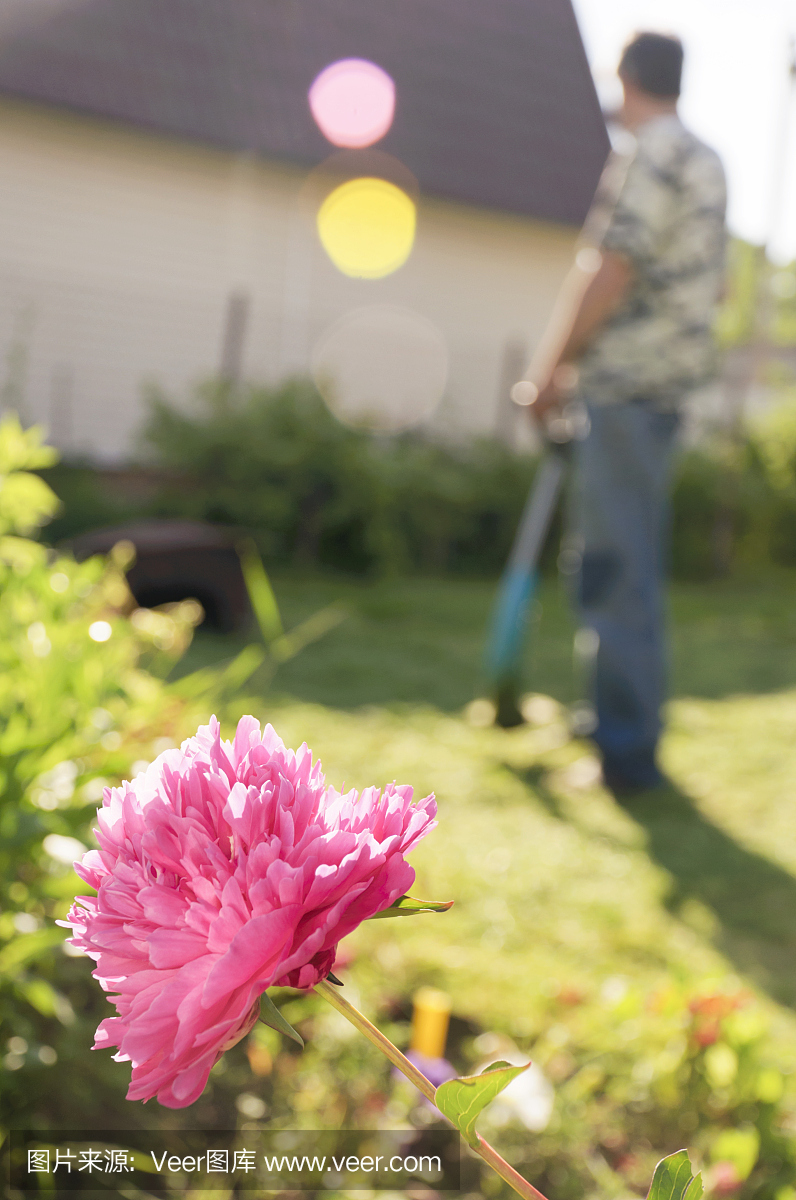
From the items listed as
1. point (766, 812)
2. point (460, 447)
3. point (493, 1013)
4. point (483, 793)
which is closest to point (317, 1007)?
point (493, 1013)

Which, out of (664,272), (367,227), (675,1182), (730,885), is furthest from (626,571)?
(367,227)

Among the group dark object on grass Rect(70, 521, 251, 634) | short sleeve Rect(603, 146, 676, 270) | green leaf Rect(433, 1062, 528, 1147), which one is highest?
short sleeve Rect(603, 146, 676, 270)

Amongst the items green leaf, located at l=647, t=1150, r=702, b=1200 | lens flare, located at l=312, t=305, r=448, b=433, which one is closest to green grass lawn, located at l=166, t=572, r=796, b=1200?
green leaf, located at l=647, t=1150, r=702, b=1200

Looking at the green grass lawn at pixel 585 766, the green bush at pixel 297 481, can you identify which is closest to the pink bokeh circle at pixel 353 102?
the green bush at pixel 297 481

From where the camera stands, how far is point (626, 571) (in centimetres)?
306

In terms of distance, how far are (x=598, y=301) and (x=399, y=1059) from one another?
2.80m

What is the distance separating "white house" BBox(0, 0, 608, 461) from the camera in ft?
29.1

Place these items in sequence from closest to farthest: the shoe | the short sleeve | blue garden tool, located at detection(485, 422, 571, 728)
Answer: the short sleeve < the shoe < blue garden tool, located at detection(485, 422, 571, 728)

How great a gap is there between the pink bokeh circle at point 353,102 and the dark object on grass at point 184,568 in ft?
22.0

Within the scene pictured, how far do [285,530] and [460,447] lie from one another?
87.7 inches

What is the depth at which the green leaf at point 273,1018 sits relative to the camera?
1.13 feet

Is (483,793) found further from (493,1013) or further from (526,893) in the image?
(493,1013)

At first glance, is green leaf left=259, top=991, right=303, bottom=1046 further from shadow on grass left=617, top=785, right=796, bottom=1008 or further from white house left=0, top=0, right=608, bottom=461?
white house left=0, top=0, right=608, bottom=461

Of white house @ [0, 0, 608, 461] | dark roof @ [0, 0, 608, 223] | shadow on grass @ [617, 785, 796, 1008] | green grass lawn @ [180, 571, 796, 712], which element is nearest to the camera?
shadow on grass @ [617, 785, 796, 1008]
